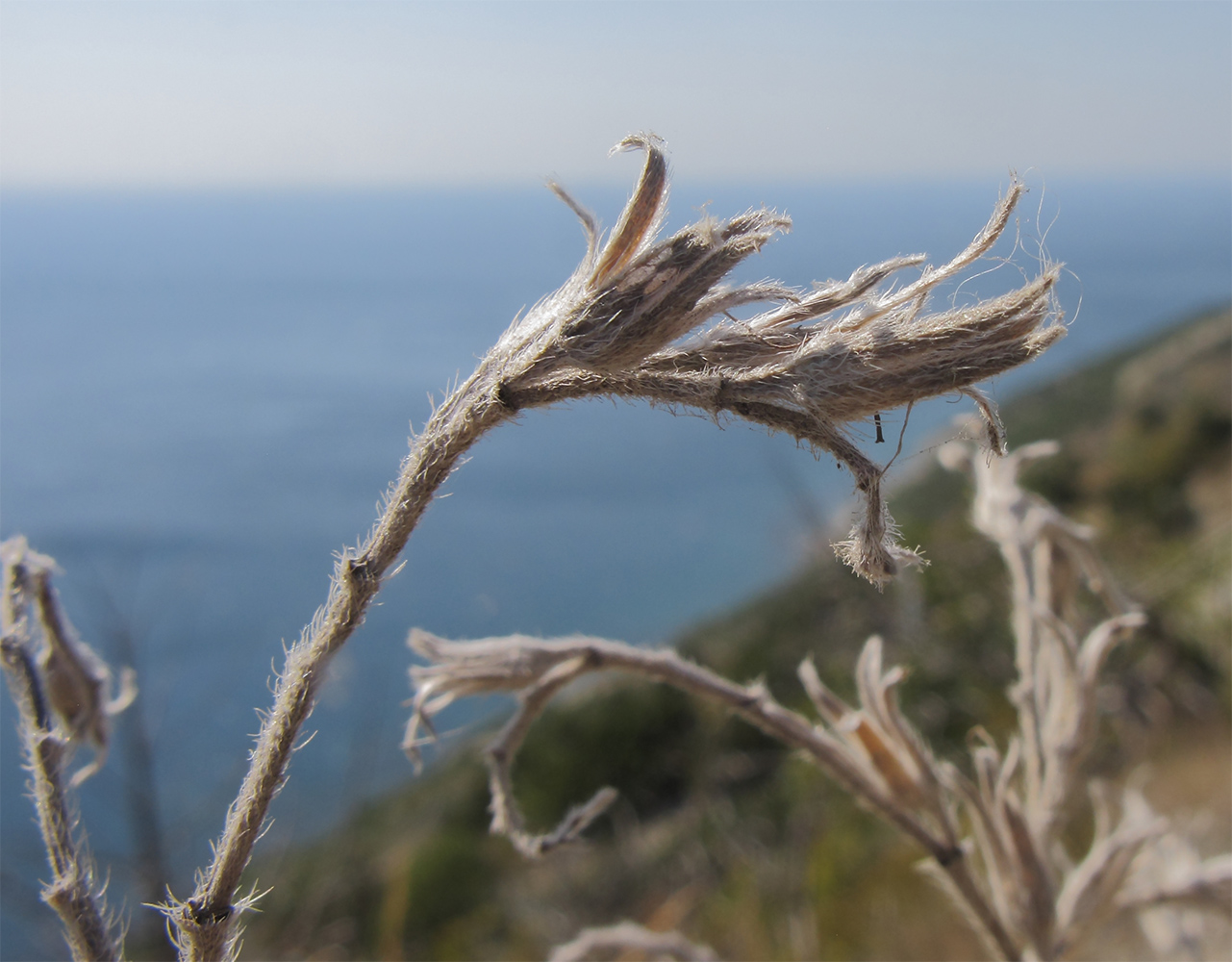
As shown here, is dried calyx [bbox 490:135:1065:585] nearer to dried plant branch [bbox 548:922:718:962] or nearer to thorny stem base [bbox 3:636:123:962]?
thorny stem base [bbox 3:636:123:962]

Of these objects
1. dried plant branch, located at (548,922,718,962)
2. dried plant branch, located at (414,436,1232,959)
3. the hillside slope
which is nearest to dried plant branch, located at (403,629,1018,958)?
dried plant branch, located at (414,436,1232,959)

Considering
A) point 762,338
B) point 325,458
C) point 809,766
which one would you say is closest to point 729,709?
point 762,338

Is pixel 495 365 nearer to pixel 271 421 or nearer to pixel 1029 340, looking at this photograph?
pixel 1029 340

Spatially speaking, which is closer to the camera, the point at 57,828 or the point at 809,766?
the point at 57,828

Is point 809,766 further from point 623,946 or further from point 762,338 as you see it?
point 762,338

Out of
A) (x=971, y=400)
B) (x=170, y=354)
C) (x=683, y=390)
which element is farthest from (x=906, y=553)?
(x=170, y=354)

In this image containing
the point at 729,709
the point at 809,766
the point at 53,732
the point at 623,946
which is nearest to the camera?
the point at 53,732

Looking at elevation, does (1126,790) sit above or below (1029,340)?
below
